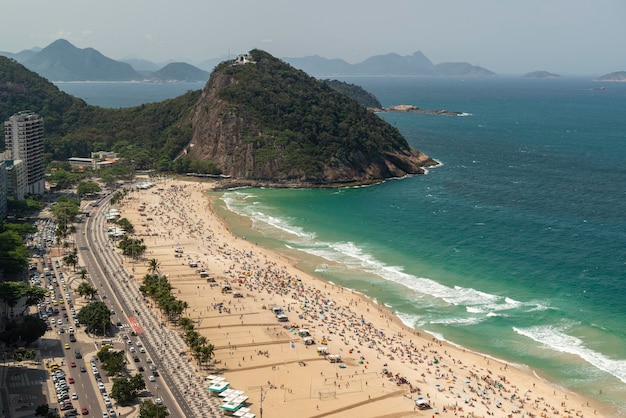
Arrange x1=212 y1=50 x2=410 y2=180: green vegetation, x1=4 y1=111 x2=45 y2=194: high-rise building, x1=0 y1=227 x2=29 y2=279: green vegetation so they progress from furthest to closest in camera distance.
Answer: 1. x1=212 y1=50 x2=410 y2=180: green vegetation
2. x1=4 y1=111 x2=45 y2=194: high-rise building
3. x1=0 y1=227 x2=29 y2=279: green vegetation

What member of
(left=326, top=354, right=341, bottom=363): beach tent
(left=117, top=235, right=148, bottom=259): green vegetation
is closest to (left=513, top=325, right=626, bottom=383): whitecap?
(left=326, top=354, right=341, bottom=363): beach tent

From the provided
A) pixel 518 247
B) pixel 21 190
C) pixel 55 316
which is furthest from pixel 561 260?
pixel 21 190

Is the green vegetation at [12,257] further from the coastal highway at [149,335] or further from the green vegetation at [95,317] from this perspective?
the green vegetation at [95,317]

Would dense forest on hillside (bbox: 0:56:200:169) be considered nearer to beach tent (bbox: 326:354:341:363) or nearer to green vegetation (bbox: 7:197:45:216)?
green vegetation (bbox: 7:197:45:216)

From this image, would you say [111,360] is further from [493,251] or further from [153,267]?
[493,251]

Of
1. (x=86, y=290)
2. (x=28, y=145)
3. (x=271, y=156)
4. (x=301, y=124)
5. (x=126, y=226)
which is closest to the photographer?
(x=86, y=290)

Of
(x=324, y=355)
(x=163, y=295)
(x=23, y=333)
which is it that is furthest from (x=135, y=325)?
(x=324, y=355)
